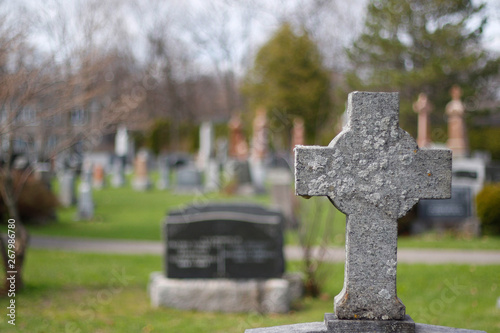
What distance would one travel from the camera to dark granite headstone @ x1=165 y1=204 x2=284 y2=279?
22.9ft

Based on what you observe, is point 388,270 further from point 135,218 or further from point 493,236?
point 135,218

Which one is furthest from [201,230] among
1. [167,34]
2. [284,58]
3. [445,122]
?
[167,34]

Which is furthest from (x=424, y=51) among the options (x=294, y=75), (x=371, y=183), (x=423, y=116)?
(x=371, y=183)

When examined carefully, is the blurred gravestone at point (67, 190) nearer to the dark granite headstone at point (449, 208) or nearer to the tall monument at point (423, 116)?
the dark granite headstone at point (449, 208)

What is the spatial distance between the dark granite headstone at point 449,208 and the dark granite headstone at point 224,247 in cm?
721

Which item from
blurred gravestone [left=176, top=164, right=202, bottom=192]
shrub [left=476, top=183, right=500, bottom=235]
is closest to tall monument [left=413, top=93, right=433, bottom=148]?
shrub [left=476, top=183, right=500, bottom=235]

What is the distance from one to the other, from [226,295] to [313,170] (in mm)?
4034

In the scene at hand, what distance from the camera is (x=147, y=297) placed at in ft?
24.6

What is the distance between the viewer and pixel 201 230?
7027mm

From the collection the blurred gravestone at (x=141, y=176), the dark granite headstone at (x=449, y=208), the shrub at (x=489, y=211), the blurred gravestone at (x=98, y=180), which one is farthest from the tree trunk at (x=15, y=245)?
the blurred gravestone at (x=98, y=180)

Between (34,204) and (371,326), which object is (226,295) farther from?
(34,204)

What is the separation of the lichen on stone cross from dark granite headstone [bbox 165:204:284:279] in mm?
3788

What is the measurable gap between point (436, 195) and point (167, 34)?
148 feet

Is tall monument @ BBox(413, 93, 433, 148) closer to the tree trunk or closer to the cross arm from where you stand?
the tree trunk
